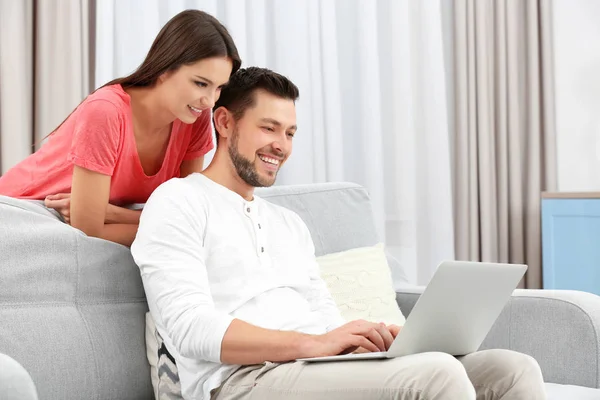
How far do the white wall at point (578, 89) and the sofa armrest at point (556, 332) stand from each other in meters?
2.19

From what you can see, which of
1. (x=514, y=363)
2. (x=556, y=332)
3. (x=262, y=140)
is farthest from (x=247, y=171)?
(x=556, y=332)

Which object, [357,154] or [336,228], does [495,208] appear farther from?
[336,228]

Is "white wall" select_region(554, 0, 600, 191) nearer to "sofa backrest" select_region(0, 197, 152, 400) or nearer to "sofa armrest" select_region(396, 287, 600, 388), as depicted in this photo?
"sofa armrest" select_region(396, 287, 600, 388)

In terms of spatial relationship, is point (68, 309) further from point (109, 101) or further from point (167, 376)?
point (109, 101)

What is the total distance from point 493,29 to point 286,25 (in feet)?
3.48

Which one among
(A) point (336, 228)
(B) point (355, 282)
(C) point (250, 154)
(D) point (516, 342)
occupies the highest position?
(C) point (250, 154)

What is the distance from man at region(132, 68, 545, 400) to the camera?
1.47 meters

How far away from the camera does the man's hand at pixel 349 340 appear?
1.58 meters

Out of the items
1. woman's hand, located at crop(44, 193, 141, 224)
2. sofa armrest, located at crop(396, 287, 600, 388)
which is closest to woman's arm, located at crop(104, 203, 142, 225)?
woman's hand, located at crop(44, 193, 141, 224)

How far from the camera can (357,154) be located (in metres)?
3.94

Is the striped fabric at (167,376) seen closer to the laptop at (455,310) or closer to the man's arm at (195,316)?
the man's arm at (195,316)

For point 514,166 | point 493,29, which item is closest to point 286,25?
point 493,29

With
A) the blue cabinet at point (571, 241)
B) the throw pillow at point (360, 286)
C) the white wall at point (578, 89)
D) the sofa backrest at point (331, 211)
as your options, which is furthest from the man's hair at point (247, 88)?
the white wall at point (578, 89)

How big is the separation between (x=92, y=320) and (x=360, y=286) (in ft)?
2.79
